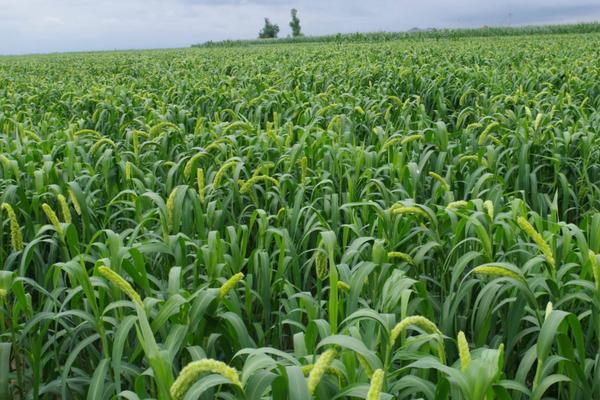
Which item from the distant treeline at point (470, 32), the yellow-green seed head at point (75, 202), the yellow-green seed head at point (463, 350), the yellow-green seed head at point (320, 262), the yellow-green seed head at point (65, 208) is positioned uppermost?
the distant treeline at point (470, 32)

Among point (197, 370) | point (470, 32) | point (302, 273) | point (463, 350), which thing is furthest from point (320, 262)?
point (470, 32)

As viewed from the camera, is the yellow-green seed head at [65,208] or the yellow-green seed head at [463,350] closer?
the yellow-green seed head at [463,350]

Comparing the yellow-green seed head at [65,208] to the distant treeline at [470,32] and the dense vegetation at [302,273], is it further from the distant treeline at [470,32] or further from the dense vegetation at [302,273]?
the distant treeline at [470,32]

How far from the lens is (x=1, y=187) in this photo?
3.73 meters

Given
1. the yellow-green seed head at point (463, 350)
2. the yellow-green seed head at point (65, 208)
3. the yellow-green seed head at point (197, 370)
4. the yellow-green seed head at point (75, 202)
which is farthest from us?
the yellow-green seed head at point (75, 202)

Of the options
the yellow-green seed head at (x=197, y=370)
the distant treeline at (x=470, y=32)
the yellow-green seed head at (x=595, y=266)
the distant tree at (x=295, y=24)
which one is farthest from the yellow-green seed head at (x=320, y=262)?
the distant tree at (x=295, y=24)

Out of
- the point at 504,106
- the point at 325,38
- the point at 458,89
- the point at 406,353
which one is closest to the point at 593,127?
the point at 504,106

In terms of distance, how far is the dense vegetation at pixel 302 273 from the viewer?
61.5 inches

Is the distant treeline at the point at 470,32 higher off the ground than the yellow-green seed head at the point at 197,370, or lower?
higher

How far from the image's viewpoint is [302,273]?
3.23 m

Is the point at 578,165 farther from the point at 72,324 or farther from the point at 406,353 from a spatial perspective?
the point at 72,324

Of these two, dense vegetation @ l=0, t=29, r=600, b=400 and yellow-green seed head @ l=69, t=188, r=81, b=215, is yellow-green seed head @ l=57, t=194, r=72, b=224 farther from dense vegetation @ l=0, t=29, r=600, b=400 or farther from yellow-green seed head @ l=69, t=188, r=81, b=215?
yellow-green seed head @ l=69, t=188, r=81, b=215

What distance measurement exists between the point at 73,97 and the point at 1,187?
5.58 meters

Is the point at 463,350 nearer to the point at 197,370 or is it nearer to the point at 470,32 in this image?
the point at 197,370
